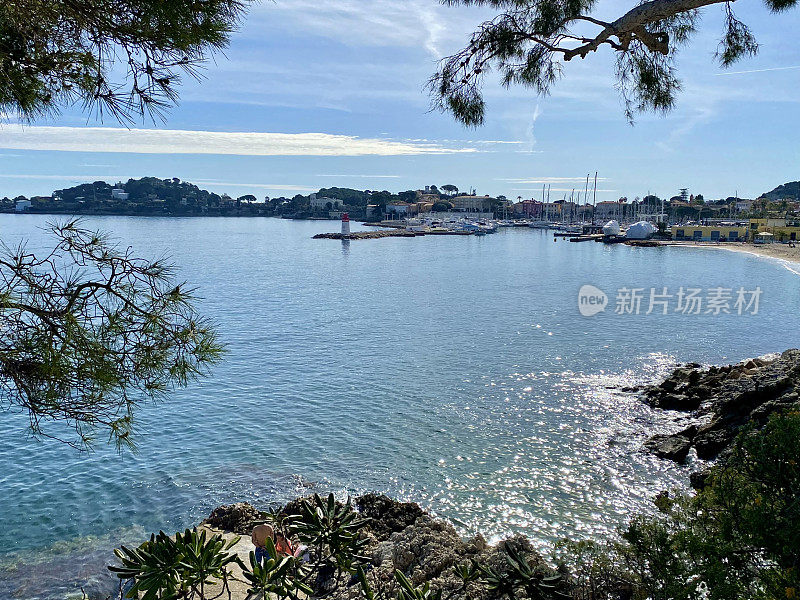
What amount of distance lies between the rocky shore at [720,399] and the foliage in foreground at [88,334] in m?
8.88

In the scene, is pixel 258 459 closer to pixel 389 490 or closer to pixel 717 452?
pixel 389 490

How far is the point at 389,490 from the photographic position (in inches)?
397

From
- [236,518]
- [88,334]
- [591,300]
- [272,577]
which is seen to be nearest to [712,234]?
[591,300]

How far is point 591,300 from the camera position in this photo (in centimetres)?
3419

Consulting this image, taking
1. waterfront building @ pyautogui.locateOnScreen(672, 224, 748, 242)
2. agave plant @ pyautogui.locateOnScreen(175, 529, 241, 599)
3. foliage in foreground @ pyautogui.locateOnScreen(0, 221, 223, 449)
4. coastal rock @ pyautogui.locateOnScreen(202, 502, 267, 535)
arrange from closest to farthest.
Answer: foliage in foreground @ pyautogui.locateOnScreen(0, 221, 223, 449) < agave plant @ pyautogui.locateOnScreen(175, 529, 241, 599) < coastal rock @ pyautogui.locateOnScreen(202, 502, 267, 535) < waterfront building @ pyautogui.locateOnScreen(672, 224, 748, 242)

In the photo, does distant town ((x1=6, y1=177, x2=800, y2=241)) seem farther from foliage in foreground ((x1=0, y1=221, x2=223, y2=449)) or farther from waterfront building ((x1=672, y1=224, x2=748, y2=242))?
foliage in foreground ((x1=0, y1=221, x2=223, y2=449))

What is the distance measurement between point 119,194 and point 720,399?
140 metres

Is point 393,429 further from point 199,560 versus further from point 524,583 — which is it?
point 199,560

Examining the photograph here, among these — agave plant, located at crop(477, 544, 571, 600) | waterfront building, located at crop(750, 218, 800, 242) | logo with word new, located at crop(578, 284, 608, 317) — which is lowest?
logo with word new, located at crop(578, 284, 608, 317)

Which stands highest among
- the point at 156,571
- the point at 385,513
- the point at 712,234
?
the point at 712,234

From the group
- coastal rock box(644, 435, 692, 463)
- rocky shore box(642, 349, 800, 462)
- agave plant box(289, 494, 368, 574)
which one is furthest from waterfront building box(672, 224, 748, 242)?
agave plant box(289, 494, 368, 574)

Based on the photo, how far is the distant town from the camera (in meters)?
104

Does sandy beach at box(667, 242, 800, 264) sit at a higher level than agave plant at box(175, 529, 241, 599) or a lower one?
higher

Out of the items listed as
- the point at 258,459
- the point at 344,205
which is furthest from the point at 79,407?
the point at 344,205
